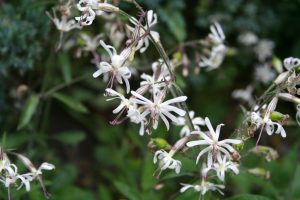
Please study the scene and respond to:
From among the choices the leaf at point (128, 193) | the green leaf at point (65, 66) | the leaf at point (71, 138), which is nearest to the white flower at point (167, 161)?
the leaf at point (128, 193)

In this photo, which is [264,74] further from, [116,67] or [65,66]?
[116,67]

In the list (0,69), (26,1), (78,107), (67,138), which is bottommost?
(67,138)

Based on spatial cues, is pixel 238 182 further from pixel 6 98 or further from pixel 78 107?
pixel 6 98

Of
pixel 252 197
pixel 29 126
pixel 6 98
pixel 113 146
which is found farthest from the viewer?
pixel 113 146

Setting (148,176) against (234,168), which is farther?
(148,176)

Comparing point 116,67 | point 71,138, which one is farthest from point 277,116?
point 71,138

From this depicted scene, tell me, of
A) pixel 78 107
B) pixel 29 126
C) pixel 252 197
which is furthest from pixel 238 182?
pixel 29 126
